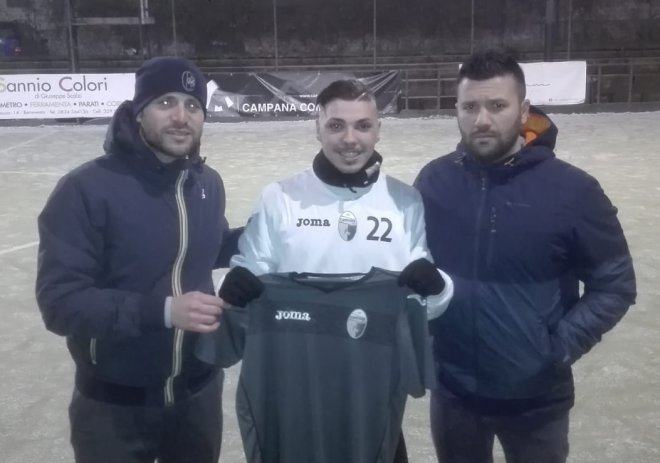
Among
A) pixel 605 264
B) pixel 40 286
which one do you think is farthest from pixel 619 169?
pixel 40 286

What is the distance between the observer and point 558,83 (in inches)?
737

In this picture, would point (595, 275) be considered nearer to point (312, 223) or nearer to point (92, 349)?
point (312, 223)

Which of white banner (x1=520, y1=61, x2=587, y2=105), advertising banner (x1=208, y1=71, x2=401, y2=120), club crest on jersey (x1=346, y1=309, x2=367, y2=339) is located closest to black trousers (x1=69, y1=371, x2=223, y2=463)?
club crest on jersey (x1=346, y1=309, x2=367, y2=339)

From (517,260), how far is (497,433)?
0.64 meters

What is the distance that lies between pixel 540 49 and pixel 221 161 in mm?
17354

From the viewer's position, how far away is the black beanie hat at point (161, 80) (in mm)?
2494

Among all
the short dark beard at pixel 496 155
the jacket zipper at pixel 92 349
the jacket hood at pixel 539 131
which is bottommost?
the jacket zipper at pixel 92 349

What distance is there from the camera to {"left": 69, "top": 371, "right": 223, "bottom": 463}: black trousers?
8.18ft

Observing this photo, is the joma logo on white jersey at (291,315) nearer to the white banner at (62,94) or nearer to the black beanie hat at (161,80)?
the black beanie hat at (161,80)

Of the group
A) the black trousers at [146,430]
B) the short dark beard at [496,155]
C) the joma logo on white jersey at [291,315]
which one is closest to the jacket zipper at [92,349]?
the black trousers at [146,430]

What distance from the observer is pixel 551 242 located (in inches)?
94.7

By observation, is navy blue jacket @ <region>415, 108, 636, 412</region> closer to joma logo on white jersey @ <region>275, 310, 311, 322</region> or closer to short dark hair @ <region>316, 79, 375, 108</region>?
short dark hair @ <region>316, 79, 375, 108</region>

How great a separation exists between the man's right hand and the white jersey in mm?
190

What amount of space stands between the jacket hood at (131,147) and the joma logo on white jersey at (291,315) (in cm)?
63
